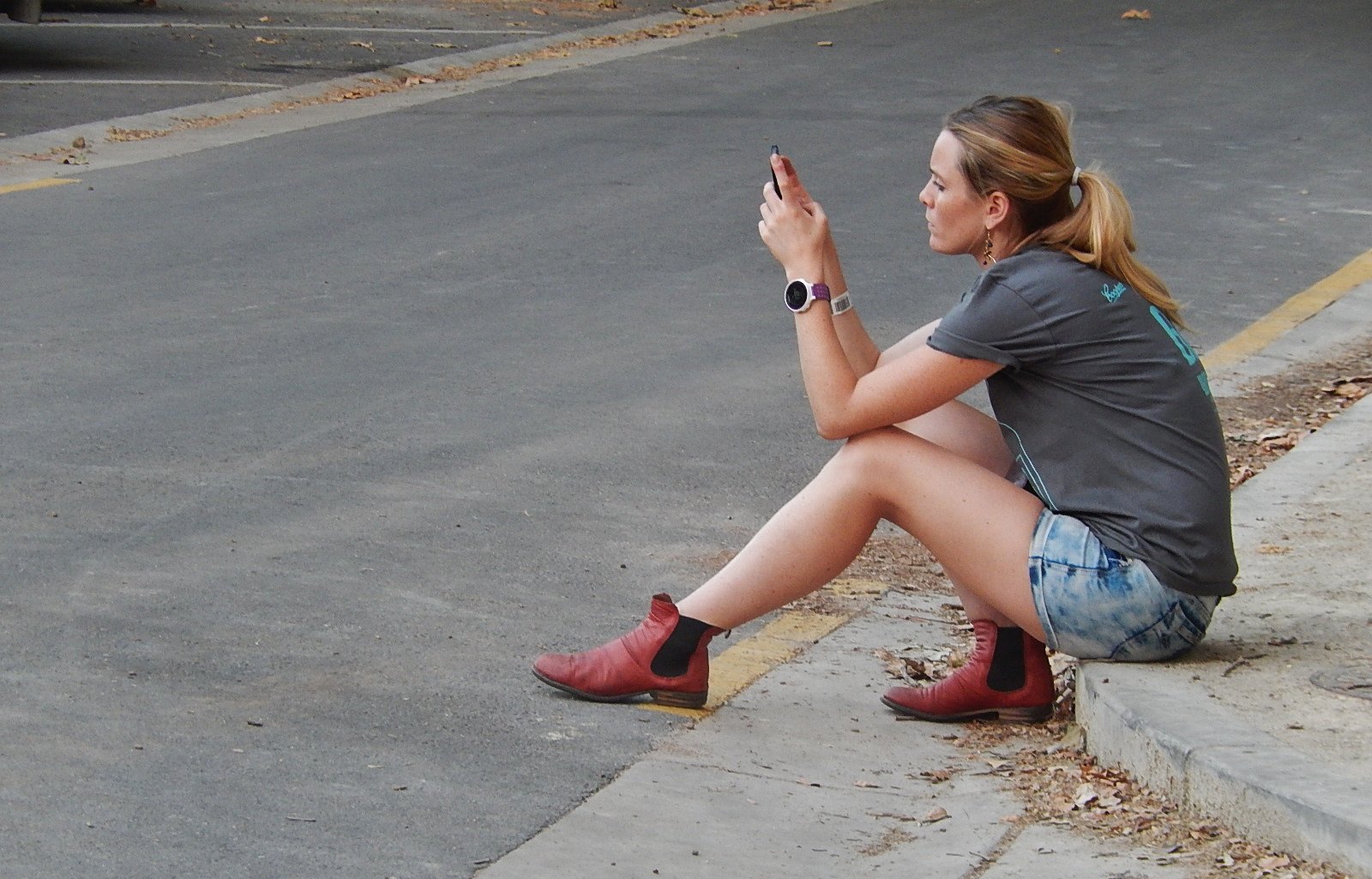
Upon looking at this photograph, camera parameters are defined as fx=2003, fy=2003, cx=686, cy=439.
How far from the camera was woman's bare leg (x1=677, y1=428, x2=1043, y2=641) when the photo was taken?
12.9 feet

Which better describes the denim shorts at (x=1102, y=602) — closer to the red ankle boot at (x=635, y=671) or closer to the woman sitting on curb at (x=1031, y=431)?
the woman sitting on curb at (x=1031, y=431)

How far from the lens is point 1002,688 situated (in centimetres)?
410

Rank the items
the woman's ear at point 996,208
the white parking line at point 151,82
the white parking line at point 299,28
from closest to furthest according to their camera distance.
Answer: the woman's ear at point 996,208
the white parking line at point 151,82
the white parking line at point 299,28

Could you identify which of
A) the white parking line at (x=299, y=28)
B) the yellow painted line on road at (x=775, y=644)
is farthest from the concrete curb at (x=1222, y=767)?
the white parking line at (x=299, y=28)

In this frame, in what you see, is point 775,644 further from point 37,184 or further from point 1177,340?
point 37,184

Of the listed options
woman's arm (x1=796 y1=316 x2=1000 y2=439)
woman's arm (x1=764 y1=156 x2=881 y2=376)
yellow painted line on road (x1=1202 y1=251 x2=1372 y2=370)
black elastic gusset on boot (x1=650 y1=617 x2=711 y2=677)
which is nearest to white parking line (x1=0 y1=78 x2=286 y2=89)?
yellow painted line on road (x1=1202 y1=251 x2=1372 y2=370)

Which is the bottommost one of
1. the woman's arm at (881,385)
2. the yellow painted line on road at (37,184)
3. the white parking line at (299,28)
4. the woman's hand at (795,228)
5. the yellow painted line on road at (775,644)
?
the yellow painted line on road at (775,644)

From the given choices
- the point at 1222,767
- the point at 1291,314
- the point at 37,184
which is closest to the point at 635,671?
the point at 1222,767

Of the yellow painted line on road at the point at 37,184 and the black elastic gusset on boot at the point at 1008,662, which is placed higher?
the yellow painted line on road at the point at 37,184

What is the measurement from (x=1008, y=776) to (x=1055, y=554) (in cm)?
44

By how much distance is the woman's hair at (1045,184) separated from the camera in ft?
12.8

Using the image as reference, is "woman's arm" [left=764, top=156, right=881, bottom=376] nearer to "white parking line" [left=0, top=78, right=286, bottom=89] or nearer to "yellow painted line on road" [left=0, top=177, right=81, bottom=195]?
"yellow painted line on road" [left=0, top=177, right=81, bottom=195]

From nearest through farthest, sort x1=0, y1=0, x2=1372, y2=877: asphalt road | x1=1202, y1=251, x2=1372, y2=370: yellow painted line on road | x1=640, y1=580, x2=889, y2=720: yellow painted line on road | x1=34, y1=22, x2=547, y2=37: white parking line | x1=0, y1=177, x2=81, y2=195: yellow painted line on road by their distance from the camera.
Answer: x1=0, y1=0, x2=1372, y2=877: asphalt road → x1=640, y1=580, x2=889, y2=720: yellow painted line on road → x1=1202, y1=251, x2=1372, y2=370: yellow painted line on road → x1=0, y1=177, x2=81, y2=195: yellow painted line on road → x1=34, y1=22, x2=547, y2=37: white parking line

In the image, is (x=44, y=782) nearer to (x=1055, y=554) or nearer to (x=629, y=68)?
(x=1055, y=554)
